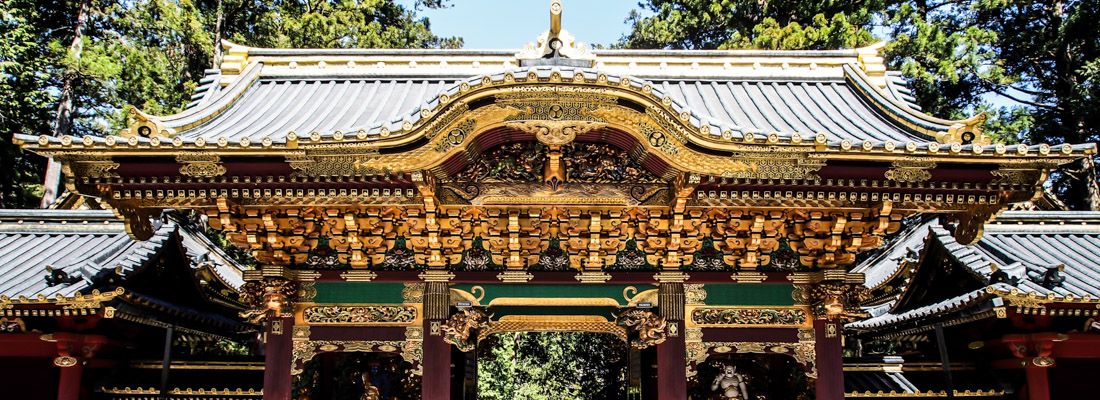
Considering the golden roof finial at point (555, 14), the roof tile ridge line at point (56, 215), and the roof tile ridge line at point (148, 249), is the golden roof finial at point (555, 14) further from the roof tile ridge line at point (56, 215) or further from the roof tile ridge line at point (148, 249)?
the roof tile ridge line at point (56, 215)

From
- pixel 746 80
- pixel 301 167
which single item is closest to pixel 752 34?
pixel 746 80

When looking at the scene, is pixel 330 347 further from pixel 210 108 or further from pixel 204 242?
pixel 204 242

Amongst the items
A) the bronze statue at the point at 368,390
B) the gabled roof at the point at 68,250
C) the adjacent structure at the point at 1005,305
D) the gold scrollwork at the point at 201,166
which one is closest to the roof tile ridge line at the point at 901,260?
the adjacent structure at the point at 1005,305

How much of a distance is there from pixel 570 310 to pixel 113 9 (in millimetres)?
19461

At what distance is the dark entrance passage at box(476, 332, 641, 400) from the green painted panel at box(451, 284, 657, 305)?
12926mm

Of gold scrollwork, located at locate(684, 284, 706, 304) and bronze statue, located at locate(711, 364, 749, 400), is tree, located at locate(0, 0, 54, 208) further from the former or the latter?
bronze statue, located at locate(711, 364, 749, 400)

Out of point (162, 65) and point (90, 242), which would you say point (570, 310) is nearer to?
point (90, 242)

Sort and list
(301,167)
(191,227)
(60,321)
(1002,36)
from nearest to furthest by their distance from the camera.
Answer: (301,167) < (60,321) < (191,227) < (1002,36)

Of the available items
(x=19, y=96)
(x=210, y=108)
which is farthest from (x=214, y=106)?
(x=19, y=96)

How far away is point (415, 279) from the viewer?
698 cm

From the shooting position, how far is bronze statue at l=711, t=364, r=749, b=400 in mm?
7409

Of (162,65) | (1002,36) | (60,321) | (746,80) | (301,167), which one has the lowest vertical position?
(60,321)

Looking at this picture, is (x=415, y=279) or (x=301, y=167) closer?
(x=301, y=167)

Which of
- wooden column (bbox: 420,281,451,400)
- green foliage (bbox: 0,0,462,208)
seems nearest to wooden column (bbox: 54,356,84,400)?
wooden column (bbox: 420,281,451,400)
